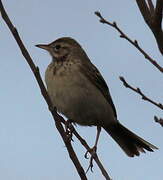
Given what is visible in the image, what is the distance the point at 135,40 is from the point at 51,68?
12.9 ft

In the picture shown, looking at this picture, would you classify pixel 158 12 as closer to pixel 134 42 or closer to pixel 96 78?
pixel 134 42

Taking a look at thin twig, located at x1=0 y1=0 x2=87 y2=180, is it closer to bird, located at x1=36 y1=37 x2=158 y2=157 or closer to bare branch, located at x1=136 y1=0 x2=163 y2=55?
bare branch, located at x1=136 y1=0 x2=163 y2=55

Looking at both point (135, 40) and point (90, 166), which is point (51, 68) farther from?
point (135, 40)

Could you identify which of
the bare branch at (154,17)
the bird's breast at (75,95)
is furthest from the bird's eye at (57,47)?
the bare branch at (154,17)

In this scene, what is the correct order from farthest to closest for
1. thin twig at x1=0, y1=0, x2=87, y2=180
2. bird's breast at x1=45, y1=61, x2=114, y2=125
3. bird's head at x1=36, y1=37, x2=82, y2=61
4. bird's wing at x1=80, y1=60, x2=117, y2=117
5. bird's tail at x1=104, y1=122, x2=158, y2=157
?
bird's head at x1=36, y1=37, x2=82, y2=61
bird's wing at x1=80, y1=60, x2=117, y2=117
bird's tail at x1=104, y1=122, x2=158, y2=157
bird's breast at x1=45, y1=61, x2=114, y2=125
thin twig at x1=0, y1=0, x2=87, y2=180

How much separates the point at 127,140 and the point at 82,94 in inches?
50.7

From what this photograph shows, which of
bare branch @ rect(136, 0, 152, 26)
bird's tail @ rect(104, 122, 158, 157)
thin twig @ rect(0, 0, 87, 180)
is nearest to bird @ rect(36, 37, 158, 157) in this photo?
bird's tail @ rect(104, 122, 158, 157)

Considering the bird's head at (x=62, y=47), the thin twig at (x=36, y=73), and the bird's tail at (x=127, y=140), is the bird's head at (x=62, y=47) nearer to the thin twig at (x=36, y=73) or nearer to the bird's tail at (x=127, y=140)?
the bird's tail at (x=127, y=140)

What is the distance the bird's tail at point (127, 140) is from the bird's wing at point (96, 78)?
27cm

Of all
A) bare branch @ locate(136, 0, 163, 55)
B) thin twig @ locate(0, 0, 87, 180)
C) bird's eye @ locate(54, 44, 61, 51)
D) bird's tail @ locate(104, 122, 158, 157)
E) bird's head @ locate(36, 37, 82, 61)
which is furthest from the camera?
bird's eye @ locate(54, 44, 61, 51)

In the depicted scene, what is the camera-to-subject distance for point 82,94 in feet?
23.2

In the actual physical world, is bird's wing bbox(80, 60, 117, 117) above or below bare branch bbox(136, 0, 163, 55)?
above

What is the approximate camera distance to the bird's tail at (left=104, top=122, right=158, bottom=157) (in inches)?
281

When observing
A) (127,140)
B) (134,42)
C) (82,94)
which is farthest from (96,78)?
(134,42)
